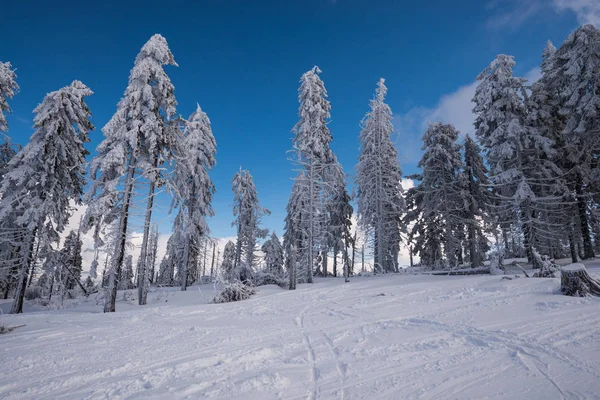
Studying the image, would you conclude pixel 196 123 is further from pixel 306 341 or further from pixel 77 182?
pixel 306 341

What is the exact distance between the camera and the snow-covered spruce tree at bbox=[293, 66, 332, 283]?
18359 millimetres

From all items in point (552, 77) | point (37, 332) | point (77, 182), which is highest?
point (552, 77)

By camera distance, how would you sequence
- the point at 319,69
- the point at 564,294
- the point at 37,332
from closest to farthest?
the point at 37,332 < the point at 564,294 < the point at 319,69

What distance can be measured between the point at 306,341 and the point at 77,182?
18531 mm

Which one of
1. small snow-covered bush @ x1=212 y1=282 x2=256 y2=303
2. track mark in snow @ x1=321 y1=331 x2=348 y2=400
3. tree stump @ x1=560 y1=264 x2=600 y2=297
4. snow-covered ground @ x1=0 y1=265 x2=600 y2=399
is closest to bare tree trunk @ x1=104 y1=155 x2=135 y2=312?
small snow-covered bush @ x1=212 y1=282 x2=256 y2=303

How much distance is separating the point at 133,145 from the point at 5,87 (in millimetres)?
10827

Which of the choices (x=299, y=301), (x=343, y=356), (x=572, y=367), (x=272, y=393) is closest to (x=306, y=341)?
(x=343, y=356)

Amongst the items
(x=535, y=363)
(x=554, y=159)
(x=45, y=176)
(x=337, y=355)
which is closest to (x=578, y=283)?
(x=535, y=363)

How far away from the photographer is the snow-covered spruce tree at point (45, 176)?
13852 mm

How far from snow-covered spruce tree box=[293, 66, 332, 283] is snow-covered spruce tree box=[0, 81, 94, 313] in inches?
498

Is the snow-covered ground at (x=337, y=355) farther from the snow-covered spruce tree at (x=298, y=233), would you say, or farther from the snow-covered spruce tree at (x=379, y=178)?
the snow-covered spruce tree at (x=379, y=178)

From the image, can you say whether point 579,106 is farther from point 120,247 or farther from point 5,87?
point 5,87

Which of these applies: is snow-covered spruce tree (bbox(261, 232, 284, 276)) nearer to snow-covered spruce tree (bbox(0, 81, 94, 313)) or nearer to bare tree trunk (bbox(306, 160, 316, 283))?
bare tree trunk (bbox(306, 160, 316, 283))

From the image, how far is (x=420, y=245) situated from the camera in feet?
77.3
